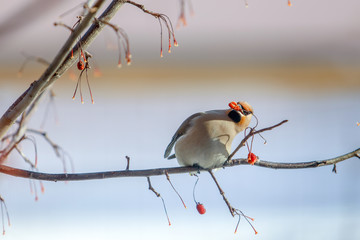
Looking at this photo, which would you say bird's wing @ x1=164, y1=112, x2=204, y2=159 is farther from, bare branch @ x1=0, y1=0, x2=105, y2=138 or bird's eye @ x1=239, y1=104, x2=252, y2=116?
bare branch @ x1=0, y1=0, x2=105, y2=138

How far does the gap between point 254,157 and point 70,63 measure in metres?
0.64

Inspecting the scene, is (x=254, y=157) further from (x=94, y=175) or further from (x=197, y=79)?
(x=197, y=79)

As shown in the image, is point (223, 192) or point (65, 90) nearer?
point (223, 192)

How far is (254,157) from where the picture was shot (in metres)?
1.55

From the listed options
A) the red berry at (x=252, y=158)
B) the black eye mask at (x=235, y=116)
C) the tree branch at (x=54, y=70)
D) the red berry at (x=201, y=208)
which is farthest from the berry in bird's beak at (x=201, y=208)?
the tree branch at (x=54, y=70)

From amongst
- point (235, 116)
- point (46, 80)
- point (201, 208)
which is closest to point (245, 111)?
point (235, 116)

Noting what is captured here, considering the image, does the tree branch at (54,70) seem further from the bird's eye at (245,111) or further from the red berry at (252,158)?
the bird's eye at (245,111)

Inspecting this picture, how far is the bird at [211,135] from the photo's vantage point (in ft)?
6.72

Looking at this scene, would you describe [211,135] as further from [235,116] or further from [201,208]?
[201,208]

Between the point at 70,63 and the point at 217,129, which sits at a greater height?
the point at 70,63

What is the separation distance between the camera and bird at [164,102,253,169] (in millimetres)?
2047

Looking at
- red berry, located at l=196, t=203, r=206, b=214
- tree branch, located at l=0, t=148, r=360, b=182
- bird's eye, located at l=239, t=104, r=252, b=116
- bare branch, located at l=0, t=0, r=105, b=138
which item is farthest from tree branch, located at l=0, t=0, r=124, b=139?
bird's eye, located at l=239, t=104, r=252, b=116

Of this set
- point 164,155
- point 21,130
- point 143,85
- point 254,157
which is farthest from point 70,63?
point 143,85

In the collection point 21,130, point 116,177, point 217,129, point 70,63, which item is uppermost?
point 70,63
